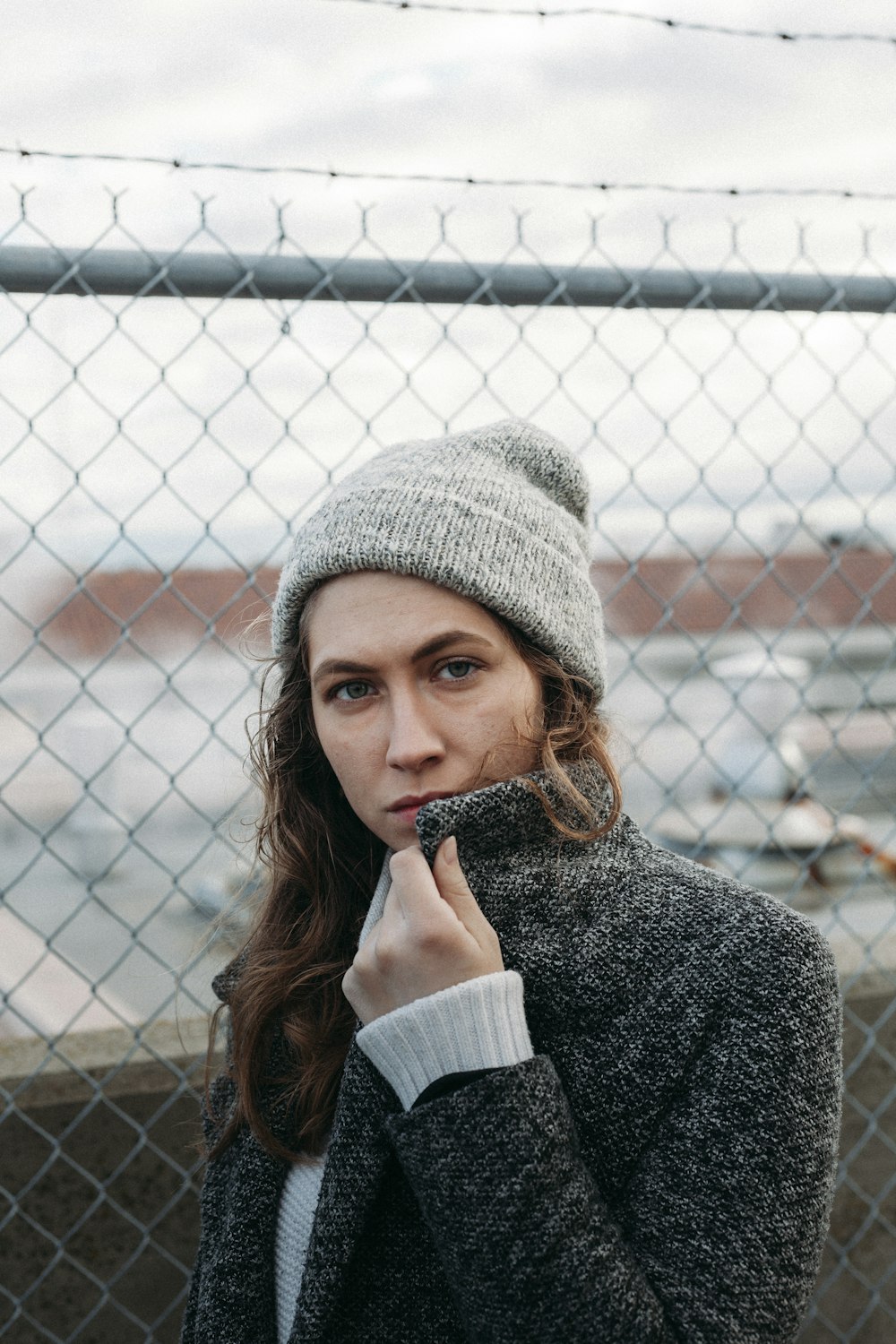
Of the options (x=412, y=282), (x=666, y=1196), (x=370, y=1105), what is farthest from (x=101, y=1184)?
(x=412, y=282)

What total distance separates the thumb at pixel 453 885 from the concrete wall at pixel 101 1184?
99cm

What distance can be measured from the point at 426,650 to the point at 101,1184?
4.04ft

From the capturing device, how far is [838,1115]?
3.24 ft

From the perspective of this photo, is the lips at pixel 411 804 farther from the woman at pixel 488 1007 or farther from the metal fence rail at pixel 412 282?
the metal fence rail at pixel 412 282

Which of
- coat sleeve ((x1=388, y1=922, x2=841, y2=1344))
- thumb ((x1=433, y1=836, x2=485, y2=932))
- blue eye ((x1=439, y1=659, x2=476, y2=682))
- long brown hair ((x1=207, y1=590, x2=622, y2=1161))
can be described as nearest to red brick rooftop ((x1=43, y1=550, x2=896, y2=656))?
long brown hair ((x1=207, y1=590, x2=622, y2=1161))

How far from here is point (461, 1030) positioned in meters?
0.97

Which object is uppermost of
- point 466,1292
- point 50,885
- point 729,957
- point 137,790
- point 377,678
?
point 377,678

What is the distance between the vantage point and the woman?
0.92 m

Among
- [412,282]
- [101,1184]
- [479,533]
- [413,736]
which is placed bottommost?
[101,1184]

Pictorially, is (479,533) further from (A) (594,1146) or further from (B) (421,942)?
(A) (594,1146)

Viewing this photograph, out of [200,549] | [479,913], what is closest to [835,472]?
[200,549]

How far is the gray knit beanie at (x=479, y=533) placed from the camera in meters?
1.15

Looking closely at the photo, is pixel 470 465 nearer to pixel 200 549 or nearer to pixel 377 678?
pixel 377 678

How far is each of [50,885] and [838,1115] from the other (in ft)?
19.7
